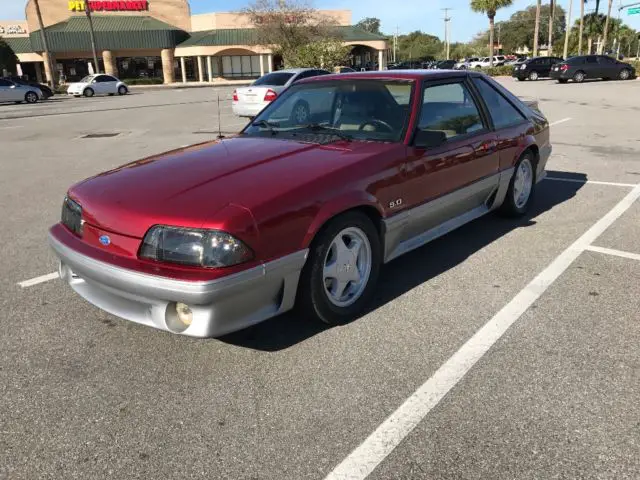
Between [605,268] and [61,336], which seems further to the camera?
[605,268]

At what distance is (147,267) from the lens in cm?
283

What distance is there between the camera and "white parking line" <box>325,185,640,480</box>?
2.37 meters

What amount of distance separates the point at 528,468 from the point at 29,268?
4050 millimetres

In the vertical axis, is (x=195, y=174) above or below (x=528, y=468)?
above

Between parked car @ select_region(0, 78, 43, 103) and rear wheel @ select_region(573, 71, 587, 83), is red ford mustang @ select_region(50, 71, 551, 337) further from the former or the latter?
rear wheel @ select_region(573, 71, 587, 83)

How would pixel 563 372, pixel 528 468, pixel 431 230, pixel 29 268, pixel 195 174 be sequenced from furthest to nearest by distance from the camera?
pixel 29 268 → pixel 431 230 → pixel 195 174 → pixel 563 372 → pixel 528 468

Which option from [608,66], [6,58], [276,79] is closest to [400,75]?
[276,79]

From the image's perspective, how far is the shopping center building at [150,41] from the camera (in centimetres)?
5222

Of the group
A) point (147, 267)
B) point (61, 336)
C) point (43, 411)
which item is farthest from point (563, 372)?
point (61, 336)

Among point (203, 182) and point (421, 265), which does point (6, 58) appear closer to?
point (421, 265)

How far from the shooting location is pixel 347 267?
3.50 m

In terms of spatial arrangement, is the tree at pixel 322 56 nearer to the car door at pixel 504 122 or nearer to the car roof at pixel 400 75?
the car door at pixel 504 122

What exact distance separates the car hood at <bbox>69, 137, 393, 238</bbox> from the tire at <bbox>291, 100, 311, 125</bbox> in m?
0.45

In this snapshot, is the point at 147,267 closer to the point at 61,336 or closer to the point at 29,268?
the point at 61,336
